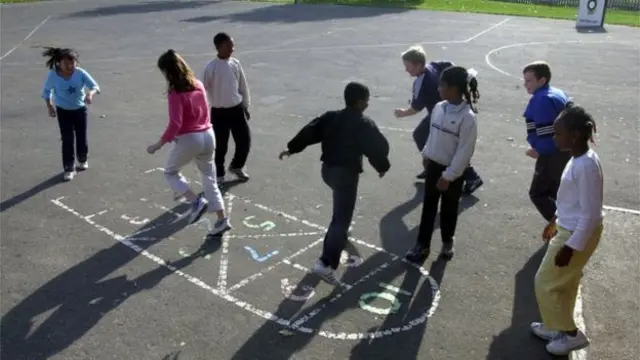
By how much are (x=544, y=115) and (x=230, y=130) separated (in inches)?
159

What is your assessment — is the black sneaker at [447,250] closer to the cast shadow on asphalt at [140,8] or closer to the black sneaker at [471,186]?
the black sneaker at [471,186]

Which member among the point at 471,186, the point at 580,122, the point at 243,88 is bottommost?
the point at 471,186

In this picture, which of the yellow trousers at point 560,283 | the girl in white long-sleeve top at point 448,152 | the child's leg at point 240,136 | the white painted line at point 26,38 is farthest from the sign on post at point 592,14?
the yellow trousers at point 560,283

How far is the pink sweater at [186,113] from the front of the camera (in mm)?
6203

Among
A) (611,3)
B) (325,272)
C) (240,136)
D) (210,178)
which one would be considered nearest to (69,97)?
(240,136)

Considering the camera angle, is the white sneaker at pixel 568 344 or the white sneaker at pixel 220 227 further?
the white sneaker at pixel 220 227

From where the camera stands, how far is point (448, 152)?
571 cm

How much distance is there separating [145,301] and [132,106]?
7.37 meters

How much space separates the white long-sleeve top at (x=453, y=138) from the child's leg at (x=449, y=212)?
25cm

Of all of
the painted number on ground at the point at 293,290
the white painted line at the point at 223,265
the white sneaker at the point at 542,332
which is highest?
the white sneaker at the point at 542,332

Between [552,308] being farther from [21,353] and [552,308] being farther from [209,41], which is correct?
[209,41]

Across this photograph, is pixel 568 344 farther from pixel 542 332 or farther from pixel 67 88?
pixel 67 88

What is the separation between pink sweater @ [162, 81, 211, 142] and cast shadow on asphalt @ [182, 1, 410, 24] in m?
19.2

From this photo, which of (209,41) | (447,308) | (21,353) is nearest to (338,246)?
(447,308)
